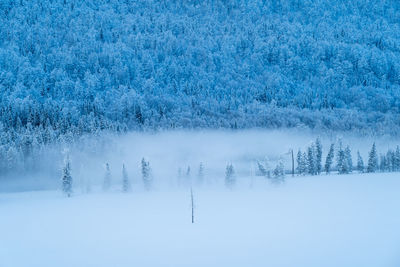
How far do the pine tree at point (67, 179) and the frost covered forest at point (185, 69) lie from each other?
13.8 m

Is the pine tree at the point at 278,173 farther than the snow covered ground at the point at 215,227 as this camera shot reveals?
Yes

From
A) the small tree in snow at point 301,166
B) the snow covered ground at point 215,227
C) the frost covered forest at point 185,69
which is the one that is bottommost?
the snow covered ground at point 215,227

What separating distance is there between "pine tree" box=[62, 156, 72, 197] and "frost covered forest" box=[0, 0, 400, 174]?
1383cm

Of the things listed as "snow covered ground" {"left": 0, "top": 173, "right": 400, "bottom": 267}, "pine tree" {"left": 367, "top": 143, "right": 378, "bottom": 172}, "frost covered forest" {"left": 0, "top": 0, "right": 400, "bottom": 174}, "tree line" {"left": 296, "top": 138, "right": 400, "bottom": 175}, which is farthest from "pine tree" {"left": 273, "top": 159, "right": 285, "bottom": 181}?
"frost covered forest" {"left": 0, "top": 0, "right": 400, "bottom": 174}

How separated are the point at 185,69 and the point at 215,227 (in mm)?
106090

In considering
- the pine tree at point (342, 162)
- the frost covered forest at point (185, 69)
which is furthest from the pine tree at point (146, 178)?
the pine tree at point (342, 162)

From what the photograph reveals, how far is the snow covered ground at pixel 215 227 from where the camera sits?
40062 millimetres

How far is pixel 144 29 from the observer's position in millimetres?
176750

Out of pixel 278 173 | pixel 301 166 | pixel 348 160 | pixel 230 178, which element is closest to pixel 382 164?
pixel 348 160

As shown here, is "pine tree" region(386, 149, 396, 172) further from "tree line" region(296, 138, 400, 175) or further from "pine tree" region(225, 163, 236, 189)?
"pine tree" region(225, 163, 236, 189)

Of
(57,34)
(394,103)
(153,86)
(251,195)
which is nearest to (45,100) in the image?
(153,86)

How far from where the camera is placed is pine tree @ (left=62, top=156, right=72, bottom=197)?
77250 millimetres

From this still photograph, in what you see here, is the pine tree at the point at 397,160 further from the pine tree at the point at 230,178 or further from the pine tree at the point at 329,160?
the pine tree at the point at 230,178

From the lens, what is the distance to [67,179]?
79188 millimetres
